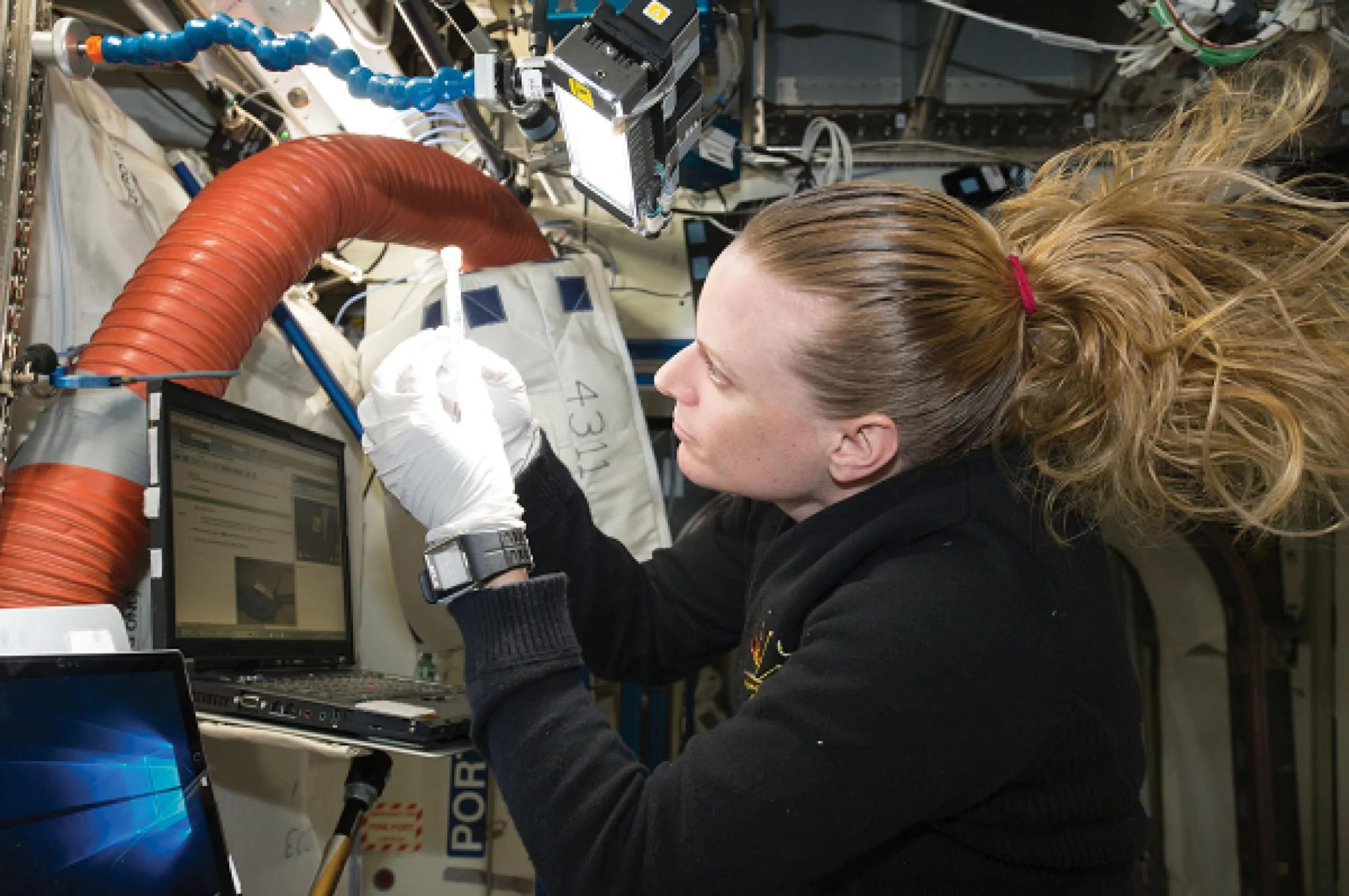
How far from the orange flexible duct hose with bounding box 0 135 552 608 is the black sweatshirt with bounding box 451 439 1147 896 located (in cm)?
47

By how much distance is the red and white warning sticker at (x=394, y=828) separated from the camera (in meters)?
2.01

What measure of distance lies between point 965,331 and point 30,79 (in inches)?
47.9

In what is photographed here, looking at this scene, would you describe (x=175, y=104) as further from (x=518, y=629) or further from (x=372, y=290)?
(x=518, y=629)

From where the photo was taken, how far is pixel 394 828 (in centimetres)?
202

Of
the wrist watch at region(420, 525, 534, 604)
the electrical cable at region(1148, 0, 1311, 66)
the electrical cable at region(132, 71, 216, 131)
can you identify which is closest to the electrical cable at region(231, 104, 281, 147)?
the electrical cable at region(132, 71, 216, 131)

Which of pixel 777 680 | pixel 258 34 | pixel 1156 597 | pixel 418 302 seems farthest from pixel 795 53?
pixel 777 680

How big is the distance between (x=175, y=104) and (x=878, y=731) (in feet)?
6.05

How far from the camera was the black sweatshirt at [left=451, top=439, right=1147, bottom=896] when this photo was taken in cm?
86

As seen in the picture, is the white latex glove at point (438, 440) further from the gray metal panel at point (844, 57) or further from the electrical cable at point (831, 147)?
the gray metal panel at point (844, 57)

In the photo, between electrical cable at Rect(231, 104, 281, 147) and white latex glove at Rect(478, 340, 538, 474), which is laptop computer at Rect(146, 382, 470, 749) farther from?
electrical cable at Rect(231, 104, 281, 147)

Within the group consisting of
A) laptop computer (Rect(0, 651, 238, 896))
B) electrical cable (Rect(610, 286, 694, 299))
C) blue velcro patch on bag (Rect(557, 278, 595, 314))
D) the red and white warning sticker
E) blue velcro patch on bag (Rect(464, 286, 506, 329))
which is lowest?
the red and white warning sticker

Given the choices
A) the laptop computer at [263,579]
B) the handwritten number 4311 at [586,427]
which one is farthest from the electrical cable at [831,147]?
the laptop computer at [263,579]

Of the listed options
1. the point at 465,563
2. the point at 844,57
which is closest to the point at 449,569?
the point at 465,563

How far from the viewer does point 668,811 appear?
884 mm
